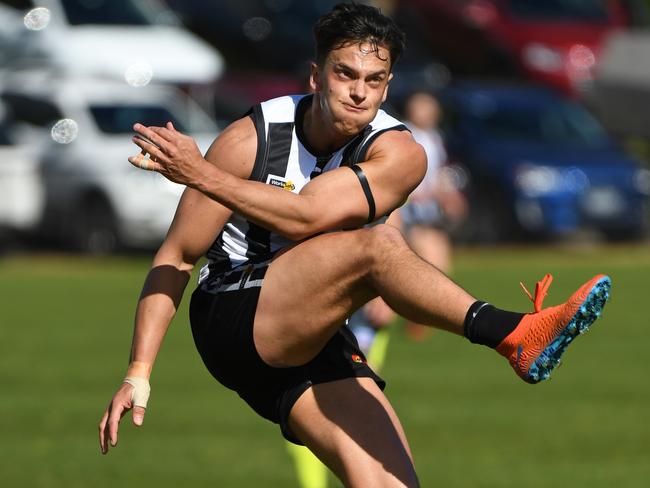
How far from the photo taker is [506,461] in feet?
31.3

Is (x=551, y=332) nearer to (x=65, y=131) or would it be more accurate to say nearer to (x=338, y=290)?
(x=338, y=290)

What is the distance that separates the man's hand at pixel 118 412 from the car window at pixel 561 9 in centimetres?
2152

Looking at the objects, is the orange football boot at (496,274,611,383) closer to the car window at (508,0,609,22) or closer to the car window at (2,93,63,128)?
the car window at (2,93,63,128)

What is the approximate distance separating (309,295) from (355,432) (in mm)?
623

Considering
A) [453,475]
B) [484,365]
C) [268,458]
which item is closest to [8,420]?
[268,458]

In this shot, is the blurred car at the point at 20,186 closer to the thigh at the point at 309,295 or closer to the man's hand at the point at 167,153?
the thigh at the point at 309,295

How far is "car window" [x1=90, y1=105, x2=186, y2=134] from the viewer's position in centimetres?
2145

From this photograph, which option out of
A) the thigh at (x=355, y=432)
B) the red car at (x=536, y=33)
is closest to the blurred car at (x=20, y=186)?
the red car at (x=536, y=33)

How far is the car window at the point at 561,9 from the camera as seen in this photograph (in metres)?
26.5

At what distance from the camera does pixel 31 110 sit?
22000 mm

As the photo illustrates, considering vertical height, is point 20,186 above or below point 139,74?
below

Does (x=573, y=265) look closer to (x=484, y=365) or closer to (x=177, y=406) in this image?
(x=484, y=365)

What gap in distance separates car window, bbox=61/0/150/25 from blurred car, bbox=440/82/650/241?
5.17 m

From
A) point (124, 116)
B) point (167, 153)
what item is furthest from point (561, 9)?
point (167, 153)
